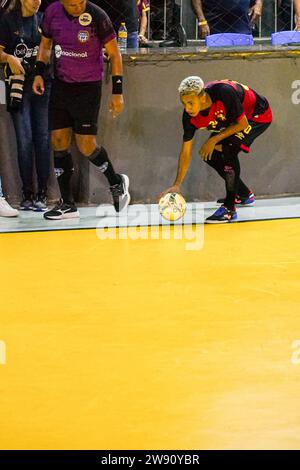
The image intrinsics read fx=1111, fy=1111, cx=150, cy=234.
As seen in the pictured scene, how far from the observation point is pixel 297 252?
28.9 feet

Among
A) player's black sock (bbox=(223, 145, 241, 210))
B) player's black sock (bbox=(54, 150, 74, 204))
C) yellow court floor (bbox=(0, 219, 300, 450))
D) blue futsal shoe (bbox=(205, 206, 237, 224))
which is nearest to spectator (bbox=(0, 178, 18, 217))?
player's black sock (bbox=(54, 150, 74, 204))

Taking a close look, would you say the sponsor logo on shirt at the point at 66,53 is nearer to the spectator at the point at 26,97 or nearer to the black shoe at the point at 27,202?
the spectator at the point at 26,97

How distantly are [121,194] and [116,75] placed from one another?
116 cm

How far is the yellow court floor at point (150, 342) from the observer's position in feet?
16.7

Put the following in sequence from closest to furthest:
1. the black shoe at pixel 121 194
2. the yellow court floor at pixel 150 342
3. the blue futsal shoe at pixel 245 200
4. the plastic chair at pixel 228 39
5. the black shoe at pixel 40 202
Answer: the yellow court floor at pixel 150 342, the black shoe at pixel 121 194, the black shoe at pixel 40 202, the blue futsal shoe at pixel 245 200, the plastic chair at pixel 228 39

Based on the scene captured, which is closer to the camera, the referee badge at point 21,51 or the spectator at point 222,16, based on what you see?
the referee badge at point 21,51

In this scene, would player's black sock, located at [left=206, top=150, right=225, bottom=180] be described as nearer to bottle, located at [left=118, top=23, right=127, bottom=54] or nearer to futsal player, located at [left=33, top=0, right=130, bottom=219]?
futsal player, located at [left=33, top=0, right=130, bottom=219]

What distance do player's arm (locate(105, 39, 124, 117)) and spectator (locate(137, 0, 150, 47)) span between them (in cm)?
189

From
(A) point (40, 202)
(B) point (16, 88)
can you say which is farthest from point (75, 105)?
(A) point (40, 202)

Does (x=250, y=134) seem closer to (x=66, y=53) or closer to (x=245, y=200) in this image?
(x=245, y=200)

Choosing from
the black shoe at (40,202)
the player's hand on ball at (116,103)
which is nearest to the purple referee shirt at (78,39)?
the player's hand on ball at (116,103)

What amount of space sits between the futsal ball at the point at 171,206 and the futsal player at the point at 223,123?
0.14 metres

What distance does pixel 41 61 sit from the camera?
9.93m

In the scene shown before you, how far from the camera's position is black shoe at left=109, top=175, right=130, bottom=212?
10.4 m
